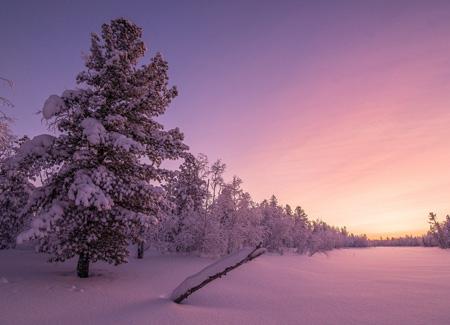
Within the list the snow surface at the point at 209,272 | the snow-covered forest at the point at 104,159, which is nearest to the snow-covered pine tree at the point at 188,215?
the snow-covered forest at the point at 104,159

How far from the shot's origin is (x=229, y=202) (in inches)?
1592

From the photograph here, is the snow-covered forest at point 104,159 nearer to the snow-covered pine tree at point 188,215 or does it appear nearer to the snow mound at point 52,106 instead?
the snow mound at point 52,106

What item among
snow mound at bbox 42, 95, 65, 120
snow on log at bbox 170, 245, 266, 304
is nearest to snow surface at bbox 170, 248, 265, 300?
snow on log at bbox 170, 245, 266, 304

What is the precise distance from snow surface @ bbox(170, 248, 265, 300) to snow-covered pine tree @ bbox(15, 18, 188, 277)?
285cm

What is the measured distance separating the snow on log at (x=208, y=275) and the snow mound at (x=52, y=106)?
7.73 meters

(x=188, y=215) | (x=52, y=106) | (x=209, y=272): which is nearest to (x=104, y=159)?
(x=52, y=106)

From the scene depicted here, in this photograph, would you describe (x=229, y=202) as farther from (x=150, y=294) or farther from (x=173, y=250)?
(x=150, y=294)

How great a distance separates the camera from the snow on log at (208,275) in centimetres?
868

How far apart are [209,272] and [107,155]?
21.2 ft

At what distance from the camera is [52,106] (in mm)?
11398

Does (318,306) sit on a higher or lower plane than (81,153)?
lower

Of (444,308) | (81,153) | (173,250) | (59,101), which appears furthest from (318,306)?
(173,250)

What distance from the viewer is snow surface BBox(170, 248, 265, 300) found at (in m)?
8.73

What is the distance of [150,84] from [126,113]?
5.18 feet
